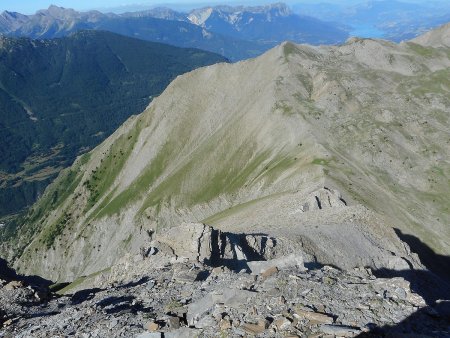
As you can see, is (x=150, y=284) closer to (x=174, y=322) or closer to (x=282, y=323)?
(x=174, y=322)

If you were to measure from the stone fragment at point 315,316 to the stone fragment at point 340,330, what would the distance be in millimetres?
483

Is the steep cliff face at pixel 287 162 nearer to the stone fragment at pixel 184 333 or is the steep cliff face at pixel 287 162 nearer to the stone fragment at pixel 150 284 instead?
the stone fragment at pixel 150 284

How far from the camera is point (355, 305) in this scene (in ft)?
79.5

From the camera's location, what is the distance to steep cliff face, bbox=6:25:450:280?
72.3 metres

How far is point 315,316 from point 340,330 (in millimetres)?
1635

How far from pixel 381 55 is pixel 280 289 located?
159m

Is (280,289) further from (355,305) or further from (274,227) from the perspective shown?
(274,227)

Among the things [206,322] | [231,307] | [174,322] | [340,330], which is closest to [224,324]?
[206,322]

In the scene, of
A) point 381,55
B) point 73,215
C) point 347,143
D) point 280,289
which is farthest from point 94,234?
point 280,289

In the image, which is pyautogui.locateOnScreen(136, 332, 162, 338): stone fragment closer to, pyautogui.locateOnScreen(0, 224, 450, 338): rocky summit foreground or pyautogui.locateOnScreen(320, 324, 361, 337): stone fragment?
pyautogui.locateOnScreen(0, 224, 450, 338): rocky summit foreground

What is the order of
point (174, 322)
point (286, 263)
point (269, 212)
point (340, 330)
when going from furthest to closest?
point (269, 212) → point (286, 263) → point (174, 322) → point (340, 330)

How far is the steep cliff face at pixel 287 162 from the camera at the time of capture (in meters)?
72.3

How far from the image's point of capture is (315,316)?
73.6 feet

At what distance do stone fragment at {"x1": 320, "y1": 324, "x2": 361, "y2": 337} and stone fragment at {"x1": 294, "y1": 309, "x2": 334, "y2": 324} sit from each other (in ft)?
1.58
